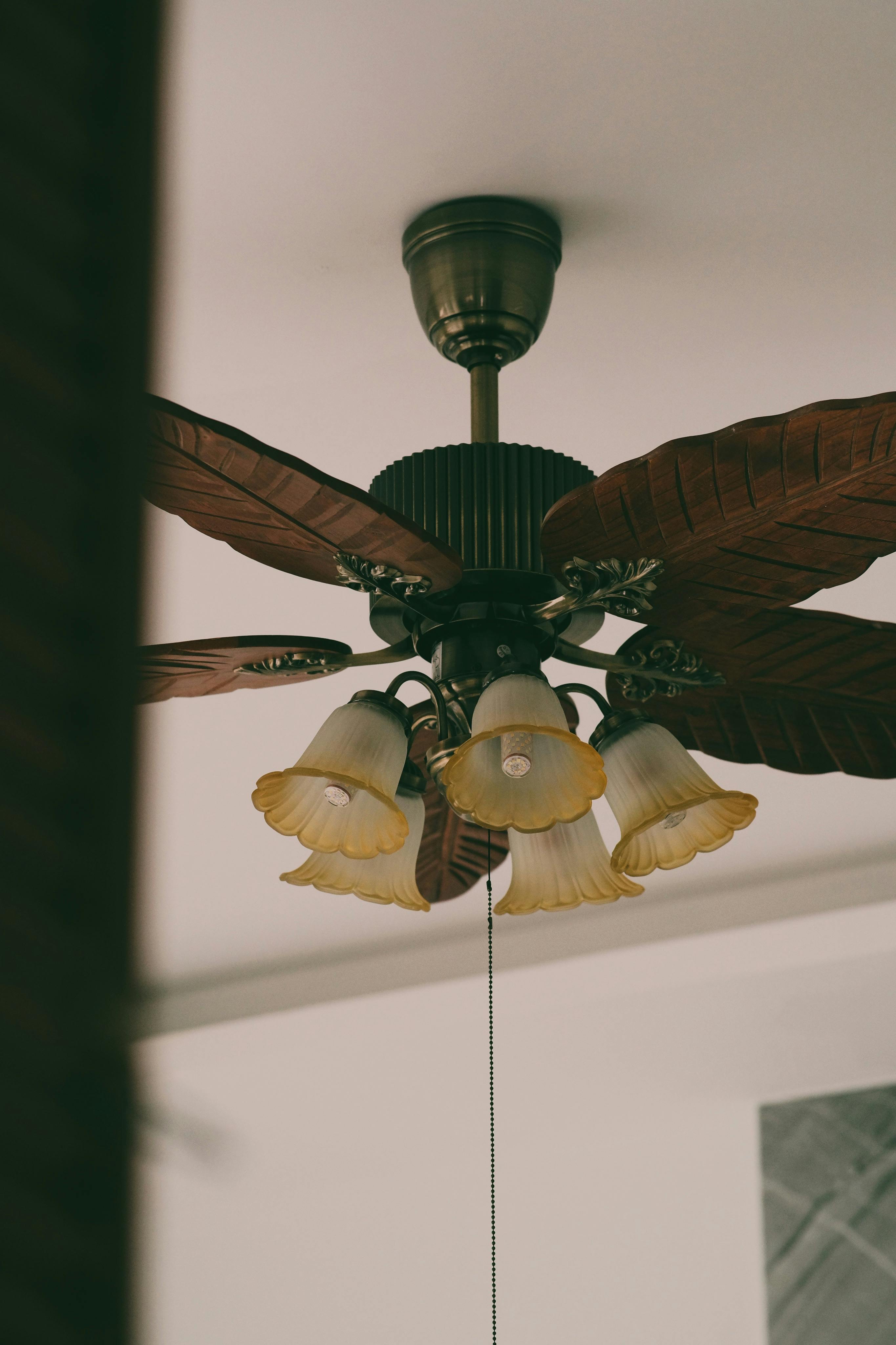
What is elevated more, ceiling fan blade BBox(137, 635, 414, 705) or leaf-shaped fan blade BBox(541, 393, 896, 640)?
leaf-shaped fan blade BBox(541, 393, 896, 640)

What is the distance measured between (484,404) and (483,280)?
0.36 ft

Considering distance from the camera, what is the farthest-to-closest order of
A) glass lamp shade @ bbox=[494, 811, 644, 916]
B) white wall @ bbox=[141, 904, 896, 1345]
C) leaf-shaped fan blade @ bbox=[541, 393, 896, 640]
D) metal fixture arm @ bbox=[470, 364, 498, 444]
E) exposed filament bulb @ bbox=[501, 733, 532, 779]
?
white wall @ bbox=[141, 904, 896, 1345] → metal fixture arm @ bbox=[470, 364, 498, 444] → glass lamp shade @ bbox=[494, 811, 644, 916] → exposed filament bulb @ bbox=[501, 733, 532, 779] → leaf-shaped fan blade @ bbox=[541, 393, 896, 640]

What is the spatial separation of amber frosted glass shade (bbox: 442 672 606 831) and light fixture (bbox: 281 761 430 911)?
121mm

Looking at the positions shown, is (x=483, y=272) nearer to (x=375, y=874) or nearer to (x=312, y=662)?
(x=312, y=662)

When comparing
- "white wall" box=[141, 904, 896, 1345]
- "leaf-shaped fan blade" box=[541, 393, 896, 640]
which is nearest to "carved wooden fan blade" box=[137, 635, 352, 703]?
"leaf-shaped fan blade" box=[541, 393, 896, 640]

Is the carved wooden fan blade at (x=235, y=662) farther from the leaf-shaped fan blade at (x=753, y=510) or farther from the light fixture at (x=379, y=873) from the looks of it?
the leaf-shaped fan blade at (x=753, y=510)

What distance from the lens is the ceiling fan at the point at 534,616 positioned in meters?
0.84

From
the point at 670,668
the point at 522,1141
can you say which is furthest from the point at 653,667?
the point at 522,1141

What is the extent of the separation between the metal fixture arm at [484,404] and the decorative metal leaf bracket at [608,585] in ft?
0.65

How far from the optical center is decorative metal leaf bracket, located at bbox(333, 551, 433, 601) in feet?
3.07

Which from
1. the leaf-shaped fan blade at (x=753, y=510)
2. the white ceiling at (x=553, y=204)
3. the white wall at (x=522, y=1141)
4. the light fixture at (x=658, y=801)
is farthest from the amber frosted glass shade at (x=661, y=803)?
the white wall at (x=522, y=1141)

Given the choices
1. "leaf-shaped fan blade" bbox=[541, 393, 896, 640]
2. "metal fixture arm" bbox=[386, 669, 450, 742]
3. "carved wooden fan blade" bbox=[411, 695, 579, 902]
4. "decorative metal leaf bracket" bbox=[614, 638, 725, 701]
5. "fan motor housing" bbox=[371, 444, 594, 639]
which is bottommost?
"carved wooden fan blade" bbox=[411, 695, 579, 902]

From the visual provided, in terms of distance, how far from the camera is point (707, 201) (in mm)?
1161

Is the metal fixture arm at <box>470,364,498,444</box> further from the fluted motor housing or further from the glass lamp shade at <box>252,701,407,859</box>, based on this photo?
the glass lamp shade at <box>252,701,407,859</box>
